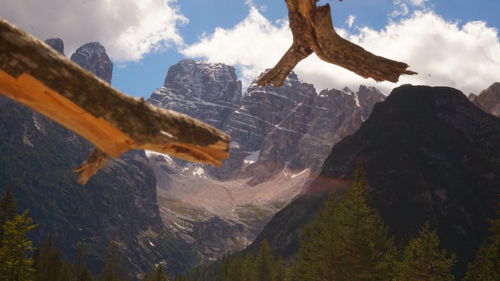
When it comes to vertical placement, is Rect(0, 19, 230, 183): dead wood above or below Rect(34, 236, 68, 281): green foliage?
above

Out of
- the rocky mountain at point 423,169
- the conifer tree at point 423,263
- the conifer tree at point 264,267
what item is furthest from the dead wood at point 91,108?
the rocky mountain at point 423,169

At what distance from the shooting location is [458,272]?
4104 inches

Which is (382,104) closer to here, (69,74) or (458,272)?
(458,272)

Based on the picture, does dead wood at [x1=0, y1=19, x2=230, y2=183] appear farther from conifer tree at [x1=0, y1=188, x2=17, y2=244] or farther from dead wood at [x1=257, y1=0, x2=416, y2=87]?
conifer tree at [x1=0, y1=188, x2=17, y2=244]

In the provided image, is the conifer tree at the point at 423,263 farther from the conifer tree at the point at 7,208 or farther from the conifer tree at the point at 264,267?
the conifer tree at the point at 7,208

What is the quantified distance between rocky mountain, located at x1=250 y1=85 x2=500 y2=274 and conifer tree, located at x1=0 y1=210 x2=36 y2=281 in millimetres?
102409

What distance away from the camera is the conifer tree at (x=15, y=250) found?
30.3 metres

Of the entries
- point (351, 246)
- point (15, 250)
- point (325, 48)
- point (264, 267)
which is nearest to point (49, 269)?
point (264, 267)

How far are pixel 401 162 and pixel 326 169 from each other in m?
39.7

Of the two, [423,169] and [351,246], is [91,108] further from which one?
[423,169]

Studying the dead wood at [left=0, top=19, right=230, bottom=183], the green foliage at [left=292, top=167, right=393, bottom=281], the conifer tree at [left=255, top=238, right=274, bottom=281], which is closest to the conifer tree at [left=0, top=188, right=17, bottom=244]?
the conifer tree at [left=255, top=238, right=274, bottom=281]

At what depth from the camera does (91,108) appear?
4.02 m

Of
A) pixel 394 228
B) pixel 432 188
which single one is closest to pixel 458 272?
pixel 394 228

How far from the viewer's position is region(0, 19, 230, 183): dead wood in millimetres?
3701
